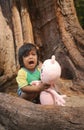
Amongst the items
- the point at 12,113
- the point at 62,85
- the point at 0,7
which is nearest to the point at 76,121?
the point at 12,113

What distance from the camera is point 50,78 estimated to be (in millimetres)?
3504

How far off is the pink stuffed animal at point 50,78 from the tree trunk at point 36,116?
0.32 metres

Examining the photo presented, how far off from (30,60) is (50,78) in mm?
399

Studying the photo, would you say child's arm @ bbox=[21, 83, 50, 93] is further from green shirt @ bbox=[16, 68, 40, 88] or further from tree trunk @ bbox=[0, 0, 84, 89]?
tree trunk @ bbox=[0, 0, 84, 89]

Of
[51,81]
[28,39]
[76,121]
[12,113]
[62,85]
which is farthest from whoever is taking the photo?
[28,39]

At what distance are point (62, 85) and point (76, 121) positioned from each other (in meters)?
2.86

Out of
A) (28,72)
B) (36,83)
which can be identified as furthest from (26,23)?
(36,83)

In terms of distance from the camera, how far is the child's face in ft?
12.5

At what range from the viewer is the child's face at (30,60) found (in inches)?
150

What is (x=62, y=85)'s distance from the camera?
18.8 ft

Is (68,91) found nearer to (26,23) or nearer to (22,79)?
(26,23)

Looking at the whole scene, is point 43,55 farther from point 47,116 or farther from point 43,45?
point 47,116

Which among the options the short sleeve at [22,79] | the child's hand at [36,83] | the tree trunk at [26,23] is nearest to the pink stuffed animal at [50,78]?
the child's hand at [36,83]

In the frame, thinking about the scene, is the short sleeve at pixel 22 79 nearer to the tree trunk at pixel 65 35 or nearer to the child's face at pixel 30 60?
the child's face at pixel 30 60
